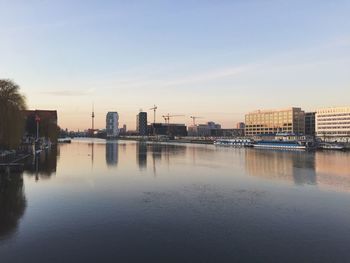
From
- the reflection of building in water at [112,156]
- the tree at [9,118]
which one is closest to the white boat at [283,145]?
the reflection of building in water at [112,156]

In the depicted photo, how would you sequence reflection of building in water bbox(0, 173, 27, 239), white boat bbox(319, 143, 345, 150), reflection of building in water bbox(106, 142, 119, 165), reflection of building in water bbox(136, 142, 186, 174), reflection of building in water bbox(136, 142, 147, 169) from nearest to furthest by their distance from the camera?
reflection of building in water bbox(0, 173, 27, 239)
reflection of building in water bbox(136, 142, 147, 169)
reflection of building in water bbox(106, 142, 119, 165)
reflection of building in water bbox(136, 142, 186, 174)
white boat bbox(319, 143, 345, 150)

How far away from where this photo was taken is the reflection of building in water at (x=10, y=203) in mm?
21953

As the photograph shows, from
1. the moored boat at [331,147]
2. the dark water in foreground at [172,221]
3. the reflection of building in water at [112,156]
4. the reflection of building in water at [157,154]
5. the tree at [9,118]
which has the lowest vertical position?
the dark water in foreground at [172,221]

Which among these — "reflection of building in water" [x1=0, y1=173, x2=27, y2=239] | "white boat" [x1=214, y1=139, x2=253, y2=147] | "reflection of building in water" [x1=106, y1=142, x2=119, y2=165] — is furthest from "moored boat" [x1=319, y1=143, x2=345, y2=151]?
"reflection of building in water" [x1=0, y1=173, x2=27, y2=239]

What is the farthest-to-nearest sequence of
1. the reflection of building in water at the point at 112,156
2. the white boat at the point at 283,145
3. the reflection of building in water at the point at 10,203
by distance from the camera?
the white boat at the point at 283,145 → the reflection of building in water at the point at 112,156 → the reflection of building in water at the point at 10,203

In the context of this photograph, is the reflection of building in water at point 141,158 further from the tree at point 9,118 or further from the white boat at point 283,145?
the white boat at point 283,145

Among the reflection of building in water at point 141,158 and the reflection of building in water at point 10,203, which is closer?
the reflection of building in water at point 10,203

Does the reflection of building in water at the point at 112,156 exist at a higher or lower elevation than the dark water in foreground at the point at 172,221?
→ higher

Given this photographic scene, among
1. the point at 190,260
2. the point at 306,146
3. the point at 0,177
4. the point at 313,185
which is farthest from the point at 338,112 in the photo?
the point at 190,260

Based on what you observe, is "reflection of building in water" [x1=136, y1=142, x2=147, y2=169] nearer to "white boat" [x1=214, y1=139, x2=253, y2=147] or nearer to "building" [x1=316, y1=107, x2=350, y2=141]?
"white boat" [x1=214, y1=139, x2=253, y2=147]

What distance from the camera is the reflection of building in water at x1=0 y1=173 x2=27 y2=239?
2195 cm

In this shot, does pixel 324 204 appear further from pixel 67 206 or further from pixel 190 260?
pixel 67 206

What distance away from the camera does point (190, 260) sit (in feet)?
55.4

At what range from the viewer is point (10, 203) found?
1118 inches
